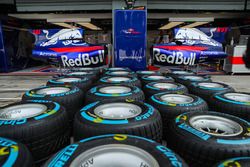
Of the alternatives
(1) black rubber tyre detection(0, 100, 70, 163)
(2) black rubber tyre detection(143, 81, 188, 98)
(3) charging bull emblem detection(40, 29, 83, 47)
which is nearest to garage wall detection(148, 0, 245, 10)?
(3) charging bull emblem detection(40, 29, 83, 47)

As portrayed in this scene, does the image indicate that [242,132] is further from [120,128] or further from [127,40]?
[127,40]

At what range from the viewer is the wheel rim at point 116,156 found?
0.92 m

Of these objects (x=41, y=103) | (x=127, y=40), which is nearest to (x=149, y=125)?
(x=41, y=103)

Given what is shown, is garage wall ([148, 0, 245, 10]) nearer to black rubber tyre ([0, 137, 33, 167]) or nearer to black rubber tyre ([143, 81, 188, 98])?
black rubber tyre ([143, 81, 188, 98])

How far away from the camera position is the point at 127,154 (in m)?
0.96

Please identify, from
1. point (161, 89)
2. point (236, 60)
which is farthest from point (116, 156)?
point (236, 60)

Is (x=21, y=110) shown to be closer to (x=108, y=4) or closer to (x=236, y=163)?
(x=236, y=163)

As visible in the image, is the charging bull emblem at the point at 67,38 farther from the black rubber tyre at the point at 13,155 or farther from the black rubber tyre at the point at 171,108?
the black rubber tyre at the point at 13,155

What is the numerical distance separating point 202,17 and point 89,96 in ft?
43.9

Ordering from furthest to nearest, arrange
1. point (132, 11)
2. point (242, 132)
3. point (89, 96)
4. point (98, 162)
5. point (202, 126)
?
point (132, 11) → point (89, 96) → point (202, 126) → point (242, 132) → point (98, 162)

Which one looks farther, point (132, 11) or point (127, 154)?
point (132, 11)

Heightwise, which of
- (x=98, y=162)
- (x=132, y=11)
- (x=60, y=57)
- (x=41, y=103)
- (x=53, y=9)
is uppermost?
(x=53, y=9)

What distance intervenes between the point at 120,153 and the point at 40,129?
1.93 feet

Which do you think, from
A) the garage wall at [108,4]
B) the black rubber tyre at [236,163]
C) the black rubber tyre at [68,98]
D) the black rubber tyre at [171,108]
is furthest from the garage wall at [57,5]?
the black rubber tyre at [236,163]
